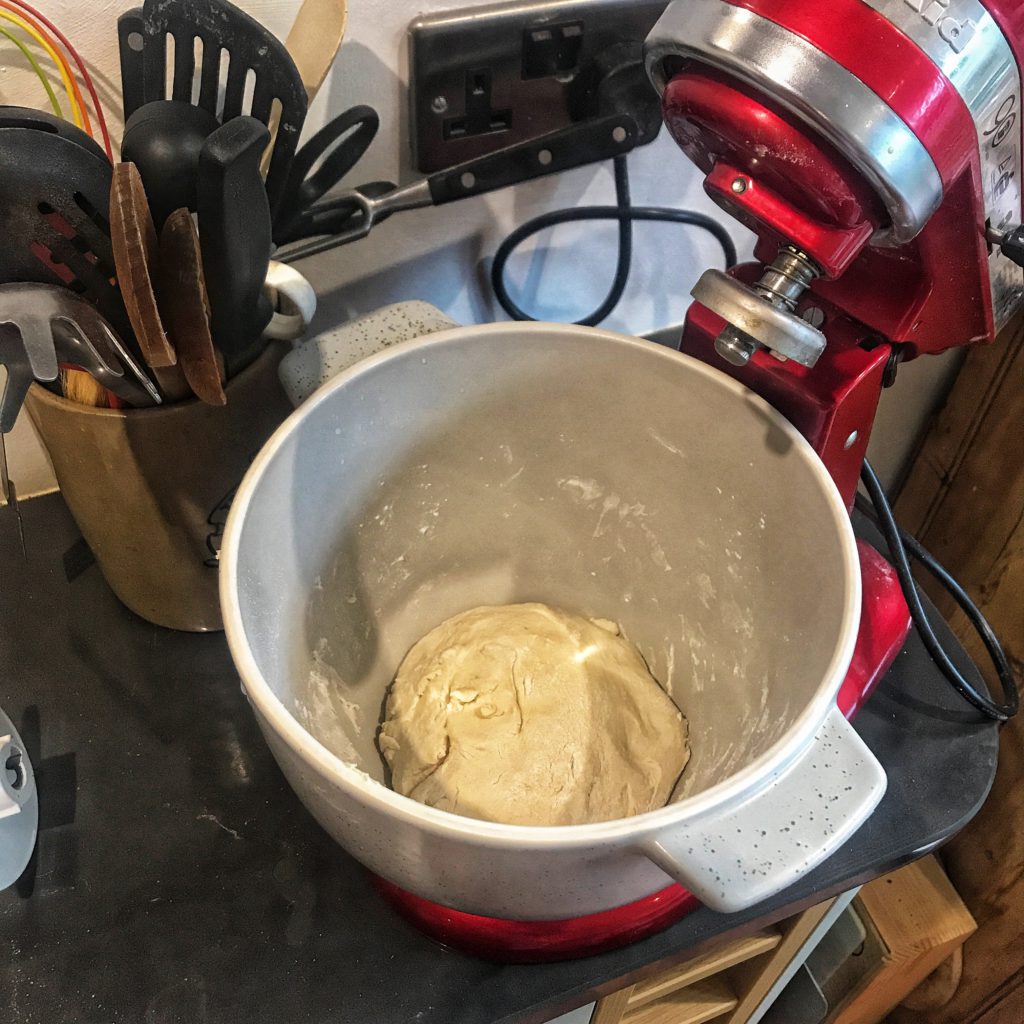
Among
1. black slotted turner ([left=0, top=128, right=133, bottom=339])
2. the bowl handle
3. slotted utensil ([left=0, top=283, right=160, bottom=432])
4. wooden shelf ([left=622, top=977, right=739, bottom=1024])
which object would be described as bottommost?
wooden shelf ([left=622, top=977, right=739, bottom=1024])

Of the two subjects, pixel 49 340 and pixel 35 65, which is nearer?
pixel 49 340

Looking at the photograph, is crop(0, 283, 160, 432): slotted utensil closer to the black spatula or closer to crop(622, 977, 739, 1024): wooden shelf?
the black spatula

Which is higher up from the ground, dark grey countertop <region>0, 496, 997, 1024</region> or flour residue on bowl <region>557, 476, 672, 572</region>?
flour residue on bowl <region>557, 476, 672, 572</region>

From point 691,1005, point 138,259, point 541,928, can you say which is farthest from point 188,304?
point 691,1005

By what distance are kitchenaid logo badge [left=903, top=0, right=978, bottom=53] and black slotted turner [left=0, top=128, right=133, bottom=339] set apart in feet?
1.18

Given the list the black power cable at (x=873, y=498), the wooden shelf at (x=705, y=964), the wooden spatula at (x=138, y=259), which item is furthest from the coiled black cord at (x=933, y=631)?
the wooden spatula at (x=138, y=259)

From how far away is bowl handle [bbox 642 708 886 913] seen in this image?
0.36 meters

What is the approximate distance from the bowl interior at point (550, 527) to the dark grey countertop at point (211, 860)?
8 cm

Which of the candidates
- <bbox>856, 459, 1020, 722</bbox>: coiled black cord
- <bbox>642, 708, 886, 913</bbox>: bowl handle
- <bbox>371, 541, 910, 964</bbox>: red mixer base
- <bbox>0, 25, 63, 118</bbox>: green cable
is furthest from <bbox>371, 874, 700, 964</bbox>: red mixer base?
<bbox>0, 25, 63, 118</bbox>: green cable

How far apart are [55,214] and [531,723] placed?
40cm

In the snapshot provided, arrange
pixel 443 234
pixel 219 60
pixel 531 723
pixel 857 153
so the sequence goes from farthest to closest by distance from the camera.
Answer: pixel 443 234
pixel 531 723
pixel 219 60
pixel 857 153

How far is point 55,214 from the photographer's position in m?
0.40

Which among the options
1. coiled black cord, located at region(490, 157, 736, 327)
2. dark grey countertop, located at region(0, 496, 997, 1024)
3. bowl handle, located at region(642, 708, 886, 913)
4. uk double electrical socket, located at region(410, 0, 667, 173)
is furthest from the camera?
coiled black cord, located at region(490, 157, 736, 327)

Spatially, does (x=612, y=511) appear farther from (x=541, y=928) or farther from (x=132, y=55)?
(x=132, y=55)
